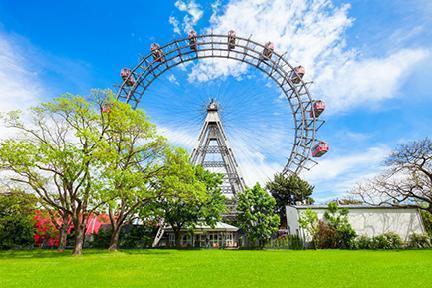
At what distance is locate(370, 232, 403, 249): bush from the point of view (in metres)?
20.9

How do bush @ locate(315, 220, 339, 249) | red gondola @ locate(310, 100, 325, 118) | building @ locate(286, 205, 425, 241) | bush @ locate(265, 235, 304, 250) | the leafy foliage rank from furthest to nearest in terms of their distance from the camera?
1. red gondola @ locate(310, 100, 325, 118)
2. the leafy foliage
3. building @ locate(286, 205, 425, 241)
4. bush @ locate(265, 235, 304, 250)
5. bush @ locate(315, 220, 339, 249)

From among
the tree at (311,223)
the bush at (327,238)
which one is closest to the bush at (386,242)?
the bush at (327,238)

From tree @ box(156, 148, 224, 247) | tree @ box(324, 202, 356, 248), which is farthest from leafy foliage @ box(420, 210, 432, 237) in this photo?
tree @ box(156, 148, 224, 247)

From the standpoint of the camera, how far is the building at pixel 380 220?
22688 millimetres

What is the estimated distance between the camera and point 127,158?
1828 cm

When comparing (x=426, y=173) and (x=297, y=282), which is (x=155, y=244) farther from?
(x=426, y=173)

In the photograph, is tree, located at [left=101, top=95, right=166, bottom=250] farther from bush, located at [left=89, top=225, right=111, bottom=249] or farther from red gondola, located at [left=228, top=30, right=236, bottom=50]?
red gondola, located at [left=228, top=30, right=236, bottom=50]

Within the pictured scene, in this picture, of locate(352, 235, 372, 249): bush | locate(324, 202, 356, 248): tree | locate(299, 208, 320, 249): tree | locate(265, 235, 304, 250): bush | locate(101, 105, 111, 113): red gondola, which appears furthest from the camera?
locate(265, 235, 304, 250): bush

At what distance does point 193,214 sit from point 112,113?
38.3 ft

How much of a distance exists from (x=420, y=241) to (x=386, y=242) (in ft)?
11.0

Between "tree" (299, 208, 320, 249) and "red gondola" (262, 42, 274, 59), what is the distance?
734 inches

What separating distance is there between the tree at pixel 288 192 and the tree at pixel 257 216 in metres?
11.6

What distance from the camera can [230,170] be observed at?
3444cm

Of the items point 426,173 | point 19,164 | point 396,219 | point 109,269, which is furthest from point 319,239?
point 19,164
